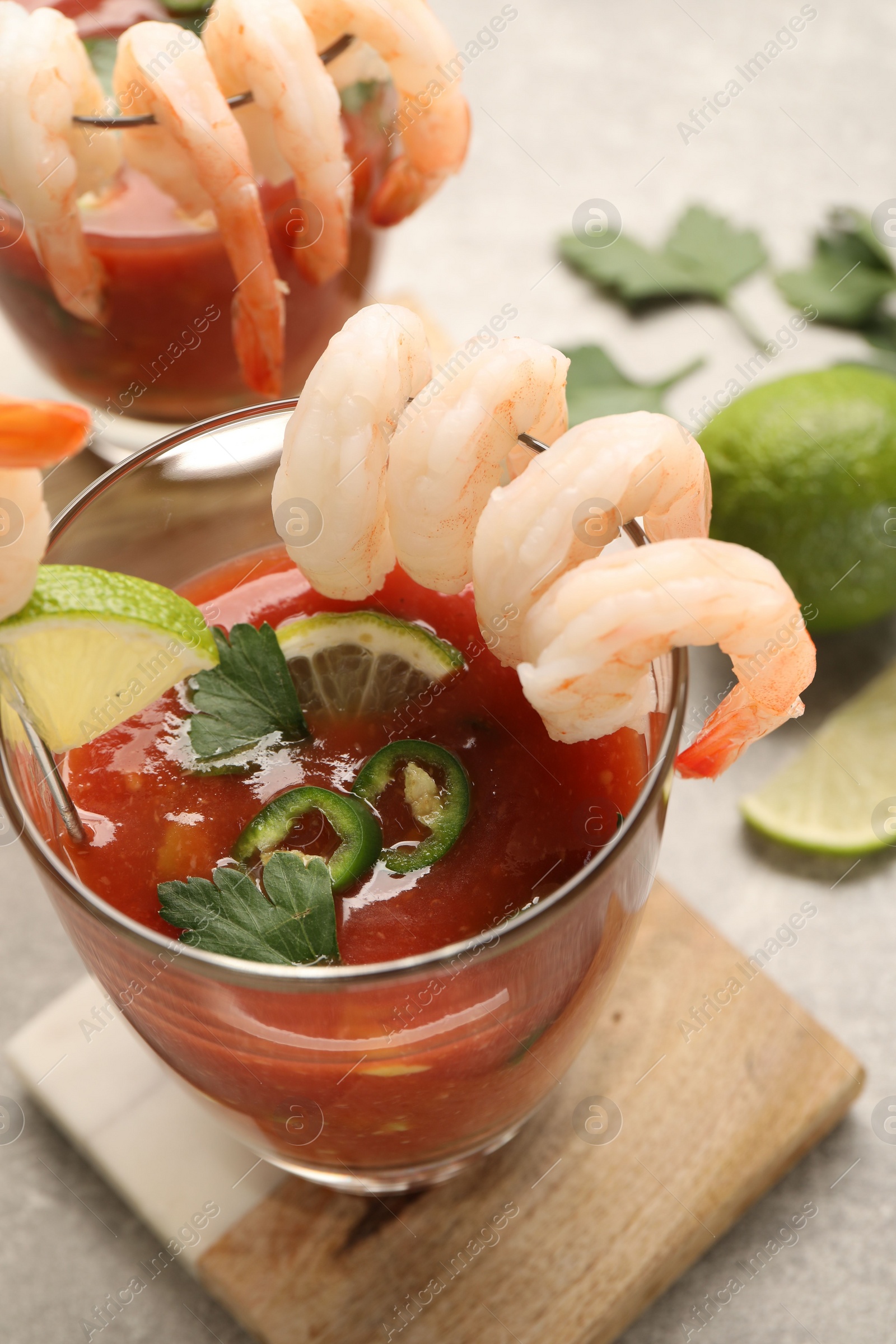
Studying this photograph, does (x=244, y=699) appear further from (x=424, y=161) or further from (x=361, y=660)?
(x=424, y=161)

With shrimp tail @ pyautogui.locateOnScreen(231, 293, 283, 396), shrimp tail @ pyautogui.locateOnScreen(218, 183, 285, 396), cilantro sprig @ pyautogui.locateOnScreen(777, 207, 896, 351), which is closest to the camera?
shrimp tail @ pyautogui.locateOnScreen(218, 183, 285, 396)

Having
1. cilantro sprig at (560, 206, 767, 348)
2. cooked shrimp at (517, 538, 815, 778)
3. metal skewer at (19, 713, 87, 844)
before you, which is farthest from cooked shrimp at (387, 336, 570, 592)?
cilantro sprig at (560, 206, 767, 348)

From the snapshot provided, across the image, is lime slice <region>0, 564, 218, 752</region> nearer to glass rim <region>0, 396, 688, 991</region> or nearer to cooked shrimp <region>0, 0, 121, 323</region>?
glass rim <region>0, 396, 688, 991</region>

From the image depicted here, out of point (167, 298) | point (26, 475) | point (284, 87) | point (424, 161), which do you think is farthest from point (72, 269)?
point (26, 475)

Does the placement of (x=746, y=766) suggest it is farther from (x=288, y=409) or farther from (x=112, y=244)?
(x=112, y=244)

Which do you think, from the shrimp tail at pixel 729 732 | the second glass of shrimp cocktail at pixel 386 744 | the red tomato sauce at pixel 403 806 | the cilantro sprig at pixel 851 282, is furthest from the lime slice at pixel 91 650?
the cilantro sprig at pixel 851 282

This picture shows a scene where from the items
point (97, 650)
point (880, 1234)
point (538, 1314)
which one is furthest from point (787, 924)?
point (97, 650)

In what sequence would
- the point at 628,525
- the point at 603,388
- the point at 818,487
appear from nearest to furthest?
the point at 628,525 → the point at 818,487 → the point at 603,388
